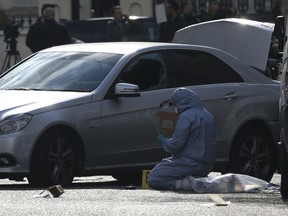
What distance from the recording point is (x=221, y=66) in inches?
562

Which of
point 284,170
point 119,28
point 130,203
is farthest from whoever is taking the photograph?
point 119,28

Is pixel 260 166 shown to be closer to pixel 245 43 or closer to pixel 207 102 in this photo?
pixel 207 102

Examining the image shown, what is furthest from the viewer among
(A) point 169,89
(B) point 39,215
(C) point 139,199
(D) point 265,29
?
(D) point 265,29

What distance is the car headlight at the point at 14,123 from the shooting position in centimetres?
1242

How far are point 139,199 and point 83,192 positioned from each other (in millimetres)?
885

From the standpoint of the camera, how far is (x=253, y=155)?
46.3ft

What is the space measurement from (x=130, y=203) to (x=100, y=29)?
15.7 meters

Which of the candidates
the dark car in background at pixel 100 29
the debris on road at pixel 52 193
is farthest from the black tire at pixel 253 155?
the dark car in background at pixel 100 29

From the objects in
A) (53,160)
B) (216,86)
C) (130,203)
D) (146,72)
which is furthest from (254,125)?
(130,203)

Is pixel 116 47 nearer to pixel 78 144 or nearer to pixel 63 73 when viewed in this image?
pixel 63 73

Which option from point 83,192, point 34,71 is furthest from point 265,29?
point 83,192

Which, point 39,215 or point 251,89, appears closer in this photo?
point 39,215

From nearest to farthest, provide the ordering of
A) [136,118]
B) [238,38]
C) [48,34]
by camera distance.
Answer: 1. [136,118]
2. [238,38]
3. [48,34]

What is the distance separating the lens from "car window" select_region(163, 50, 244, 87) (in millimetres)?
13828
